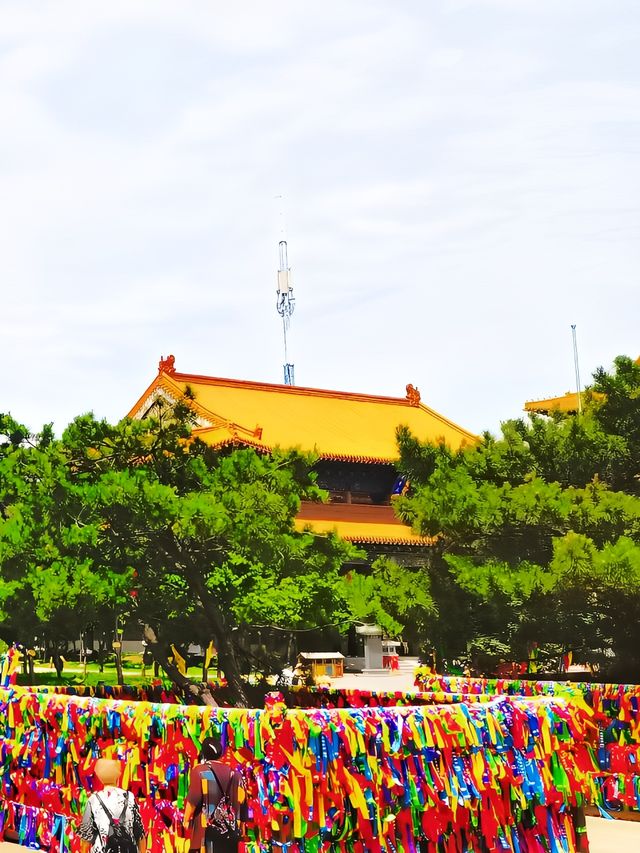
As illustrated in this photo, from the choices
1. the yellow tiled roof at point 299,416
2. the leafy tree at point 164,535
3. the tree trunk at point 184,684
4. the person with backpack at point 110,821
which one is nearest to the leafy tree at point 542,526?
the leafy tree at point 164,535

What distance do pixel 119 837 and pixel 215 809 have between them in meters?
1.76

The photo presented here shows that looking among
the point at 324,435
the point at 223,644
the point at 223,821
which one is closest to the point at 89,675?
the point at 324,435

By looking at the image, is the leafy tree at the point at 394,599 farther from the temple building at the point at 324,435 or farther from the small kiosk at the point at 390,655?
the small kiosk at the point at 390,655

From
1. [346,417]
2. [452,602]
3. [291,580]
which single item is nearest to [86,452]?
[291,580]

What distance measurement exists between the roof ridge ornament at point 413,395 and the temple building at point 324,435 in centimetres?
266

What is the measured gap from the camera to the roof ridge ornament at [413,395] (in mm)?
50281

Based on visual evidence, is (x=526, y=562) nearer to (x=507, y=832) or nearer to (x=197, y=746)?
(x=507, y=832)

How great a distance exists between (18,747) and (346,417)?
35.6 metres

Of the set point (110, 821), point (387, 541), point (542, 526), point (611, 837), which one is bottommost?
point (611, 837)

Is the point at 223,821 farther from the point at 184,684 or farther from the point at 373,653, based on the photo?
the point at 373,653

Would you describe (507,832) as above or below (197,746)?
below

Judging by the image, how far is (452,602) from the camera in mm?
19000

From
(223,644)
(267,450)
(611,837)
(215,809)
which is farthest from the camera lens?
(267,450)

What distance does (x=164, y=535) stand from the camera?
854 inches
